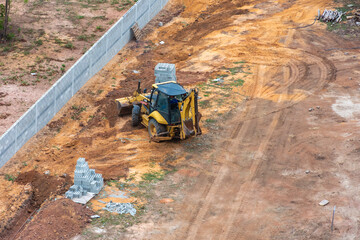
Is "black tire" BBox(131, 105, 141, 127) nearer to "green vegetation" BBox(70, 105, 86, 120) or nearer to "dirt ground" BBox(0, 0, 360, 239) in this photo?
"dirt ground" BBox(0, 0, 360, 239)

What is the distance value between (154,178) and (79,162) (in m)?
2.81

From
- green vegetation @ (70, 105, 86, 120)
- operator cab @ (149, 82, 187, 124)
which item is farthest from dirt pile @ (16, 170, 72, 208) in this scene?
green vegetation @ (70, 105, 86, 120)

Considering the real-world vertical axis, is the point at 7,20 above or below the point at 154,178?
above

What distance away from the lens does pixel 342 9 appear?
105 ft

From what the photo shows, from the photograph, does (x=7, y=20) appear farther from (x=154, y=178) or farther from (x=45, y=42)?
(x=154, y=178)

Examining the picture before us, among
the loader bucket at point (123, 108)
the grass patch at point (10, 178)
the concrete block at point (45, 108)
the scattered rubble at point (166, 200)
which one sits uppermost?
the concrete block at point (45, 108)

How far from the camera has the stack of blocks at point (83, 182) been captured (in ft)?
49.3

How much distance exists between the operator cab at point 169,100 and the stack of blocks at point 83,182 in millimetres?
3819

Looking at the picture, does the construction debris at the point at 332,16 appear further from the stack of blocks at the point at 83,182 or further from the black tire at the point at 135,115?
the stack of blocks at the point at 83,182

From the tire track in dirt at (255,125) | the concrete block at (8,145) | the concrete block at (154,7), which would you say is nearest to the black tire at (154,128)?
the tire track in dirt at (255,125)

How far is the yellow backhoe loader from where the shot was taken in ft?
57.6

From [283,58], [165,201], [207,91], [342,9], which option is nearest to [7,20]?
[207,91]

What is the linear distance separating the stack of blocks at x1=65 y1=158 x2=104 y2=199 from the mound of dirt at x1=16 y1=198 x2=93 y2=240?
17.8 inches

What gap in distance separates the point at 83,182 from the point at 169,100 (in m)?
4.53
